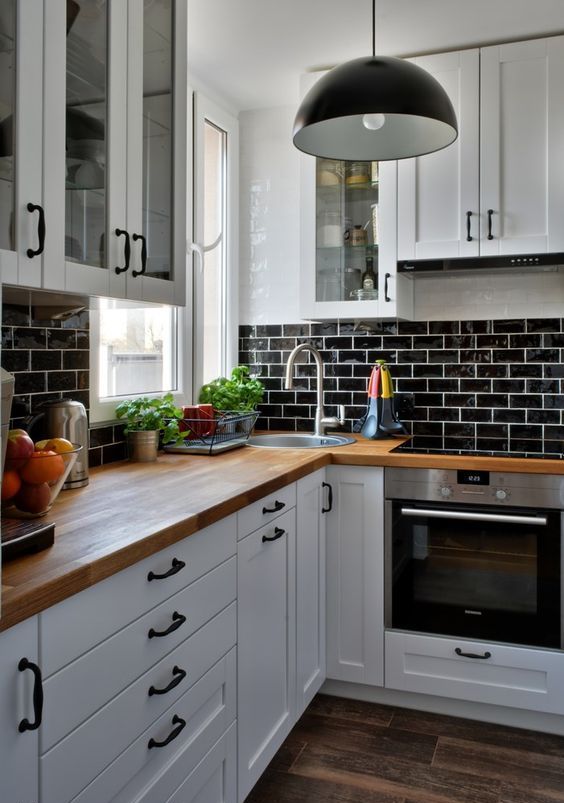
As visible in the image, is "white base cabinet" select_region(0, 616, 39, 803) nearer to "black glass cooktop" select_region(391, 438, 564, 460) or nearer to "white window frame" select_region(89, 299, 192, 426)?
"white window frame" select_region(89, 299, 192, 426)

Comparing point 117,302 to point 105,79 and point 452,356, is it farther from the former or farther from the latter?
point 452,356

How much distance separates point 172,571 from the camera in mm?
1446

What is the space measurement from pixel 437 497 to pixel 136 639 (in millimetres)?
1450

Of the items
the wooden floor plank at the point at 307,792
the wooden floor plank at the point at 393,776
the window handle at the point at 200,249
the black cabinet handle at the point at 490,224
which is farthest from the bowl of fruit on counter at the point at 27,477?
the black cabinet handle at the point at 490,224

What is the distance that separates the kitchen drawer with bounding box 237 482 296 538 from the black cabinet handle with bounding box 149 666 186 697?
0.41 metres

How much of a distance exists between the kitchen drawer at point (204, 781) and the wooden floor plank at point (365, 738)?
2.14 ft

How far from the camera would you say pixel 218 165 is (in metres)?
3.30

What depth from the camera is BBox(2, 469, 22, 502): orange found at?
147 centimetres

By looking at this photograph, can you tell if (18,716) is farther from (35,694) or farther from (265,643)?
(265,643)

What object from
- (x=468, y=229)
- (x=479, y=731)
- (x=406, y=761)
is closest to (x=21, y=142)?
(x=468, y=229)

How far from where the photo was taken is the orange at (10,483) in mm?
1472

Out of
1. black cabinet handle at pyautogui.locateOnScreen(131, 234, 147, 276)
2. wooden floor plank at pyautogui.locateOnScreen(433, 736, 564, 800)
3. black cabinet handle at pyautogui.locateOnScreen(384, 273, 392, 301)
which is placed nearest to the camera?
black cabinet handle at pyautogui.locateOnScreen(131, 234, 147, 276)

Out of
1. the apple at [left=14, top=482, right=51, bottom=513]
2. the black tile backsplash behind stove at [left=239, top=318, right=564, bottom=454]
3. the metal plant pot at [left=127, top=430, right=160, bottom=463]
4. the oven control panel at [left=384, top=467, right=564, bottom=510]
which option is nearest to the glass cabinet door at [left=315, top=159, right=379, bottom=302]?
the black tile backsplash behind stove at [left=239, top=318, right=564, bottom=454]

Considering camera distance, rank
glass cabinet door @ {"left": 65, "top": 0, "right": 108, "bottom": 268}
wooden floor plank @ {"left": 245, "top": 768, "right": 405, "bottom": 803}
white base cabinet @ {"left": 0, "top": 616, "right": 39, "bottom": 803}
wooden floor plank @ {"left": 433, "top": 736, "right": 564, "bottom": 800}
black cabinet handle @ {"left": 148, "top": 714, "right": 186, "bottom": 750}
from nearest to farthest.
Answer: white base cabinet @ {"left": 0, "top": 616, "right": 39, "bottom": 803} → black cabinet handle @ {"left": 148, "top": 714, "right": 186, "bottom": 750} → glass cabinet door @ {"left": 65, "top": 0, "right": 108, "bottom": 268} → wooden floor plank @ {"left": 245, "top": 768, "right": 405, "bottom": 803} → wooden floor plank @ {"left": 433, "top": 736, "right": 564, "bottom": 800}
